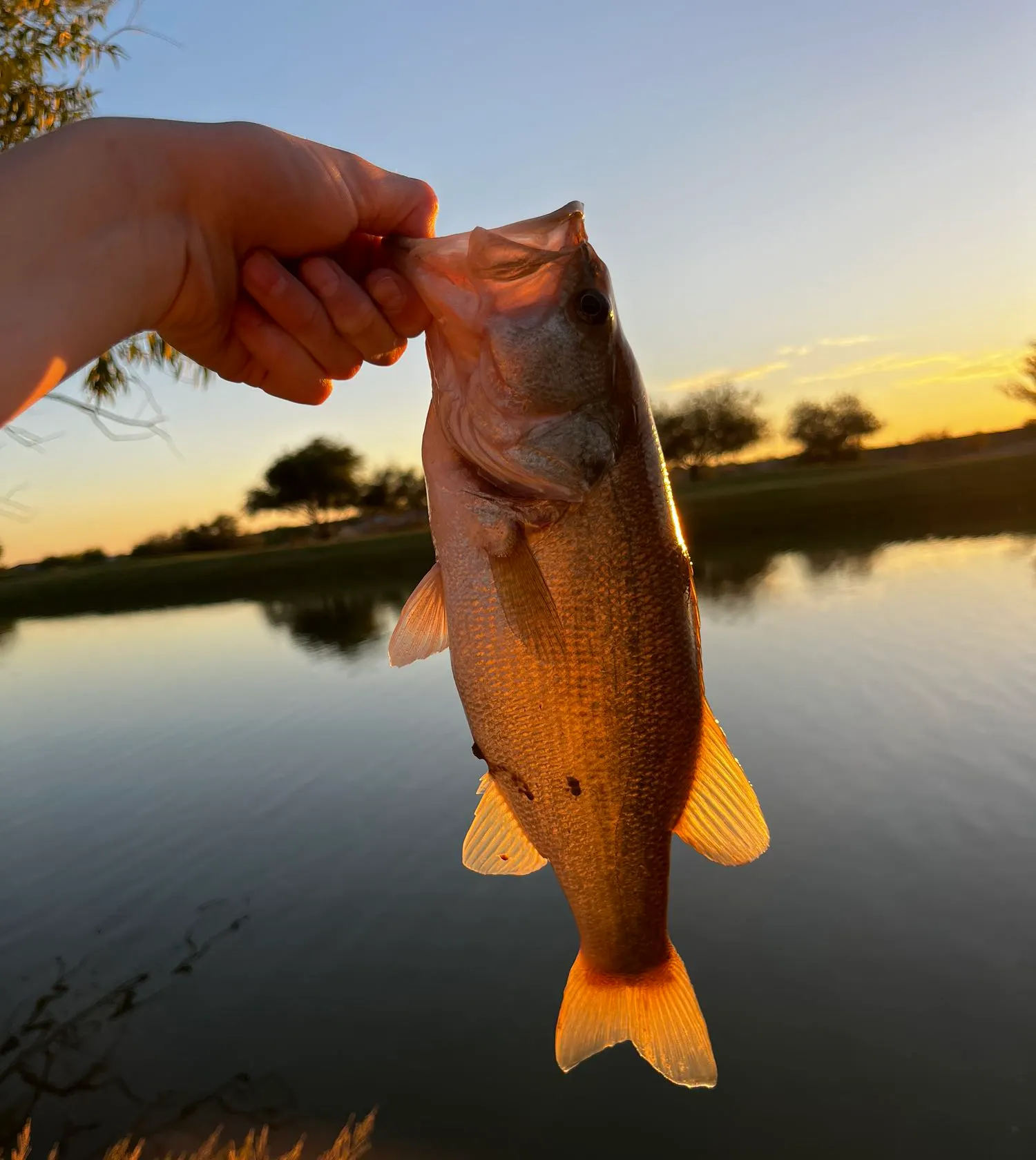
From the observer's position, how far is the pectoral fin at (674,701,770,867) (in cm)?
199

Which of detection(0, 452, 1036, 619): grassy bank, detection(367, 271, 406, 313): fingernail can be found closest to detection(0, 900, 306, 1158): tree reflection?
detection(367, 271, 406, 313): fingernail

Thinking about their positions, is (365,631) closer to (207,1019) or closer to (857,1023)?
(207,1019)

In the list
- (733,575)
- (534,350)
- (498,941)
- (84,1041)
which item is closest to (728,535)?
(733,575)

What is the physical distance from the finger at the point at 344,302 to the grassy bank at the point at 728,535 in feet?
99.8

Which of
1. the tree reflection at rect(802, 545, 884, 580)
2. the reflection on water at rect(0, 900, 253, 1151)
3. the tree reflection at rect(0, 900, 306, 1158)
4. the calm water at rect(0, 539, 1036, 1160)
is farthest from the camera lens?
the tree reflection at rect(802, 545, 884, 580)

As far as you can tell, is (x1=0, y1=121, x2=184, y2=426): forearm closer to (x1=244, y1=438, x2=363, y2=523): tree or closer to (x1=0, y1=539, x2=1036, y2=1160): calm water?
(x1=0, y1=539, x2=1036, y2=1160): calm water

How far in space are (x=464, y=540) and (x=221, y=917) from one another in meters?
7.92

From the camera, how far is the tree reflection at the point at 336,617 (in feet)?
75.3

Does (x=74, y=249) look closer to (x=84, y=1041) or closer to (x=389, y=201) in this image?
(x=389, y=201)

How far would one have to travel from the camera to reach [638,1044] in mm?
2043

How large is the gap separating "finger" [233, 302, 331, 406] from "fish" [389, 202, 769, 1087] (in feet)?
1.36

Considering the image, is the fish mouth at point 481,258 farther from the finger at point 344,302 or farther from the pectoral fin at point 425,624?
the pectoral fin at point 425,624

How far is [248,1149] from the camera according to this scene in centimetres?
371

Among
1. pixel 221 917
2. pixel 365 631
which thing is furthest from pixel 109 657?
pixel 221 917
